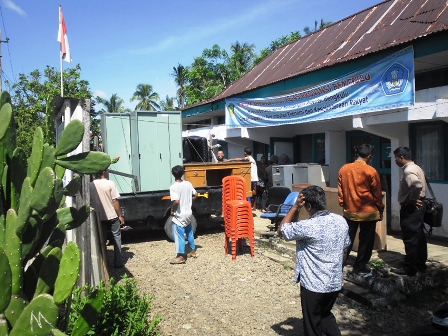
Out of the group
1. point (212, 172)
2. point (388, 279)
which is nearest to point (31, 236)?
point (388, 279)

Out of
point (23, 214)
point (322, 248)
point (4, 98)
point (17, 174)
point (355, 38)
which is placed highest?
point (355, 38)

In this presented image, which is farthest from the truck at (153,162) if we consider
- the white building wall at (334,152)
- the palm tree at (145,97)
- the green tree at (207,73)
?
the palm tree at (145,97)

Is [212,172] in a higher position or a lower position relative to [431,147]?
lower

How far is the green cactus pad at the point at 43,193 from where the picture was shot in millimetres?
2564

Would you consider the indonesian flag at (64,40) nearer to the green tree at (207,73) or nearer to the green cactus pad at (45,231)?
the green cactus pad at (45,231)

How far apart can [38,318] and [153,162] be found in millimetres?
6706

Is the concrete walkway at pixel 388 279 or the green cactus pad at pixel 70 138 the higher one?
the green cactus pad at pixel 70 138

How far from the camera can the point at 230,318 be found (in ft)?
15.4

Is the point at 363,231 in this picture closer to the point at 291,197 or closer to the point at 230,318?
the point at 230,318

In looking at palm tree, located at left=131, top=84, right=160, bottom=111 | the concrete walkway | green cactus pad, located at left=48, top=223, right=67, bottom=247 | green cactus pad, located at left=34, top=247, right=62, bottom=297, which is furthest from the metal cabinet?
palm tree, located at left=131, top=84, right=160, bottom=111

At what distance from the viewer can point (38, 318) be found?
94.8 inches

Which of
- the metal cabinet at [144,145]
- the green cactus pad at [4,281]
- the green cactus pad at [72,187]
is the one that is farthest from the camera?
the metal cabinet at [144,145]

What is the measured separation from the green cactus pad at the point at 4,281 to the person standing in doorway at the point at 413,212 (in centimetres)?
470

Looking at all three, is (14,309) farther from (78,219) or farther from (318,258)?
(318,258)
